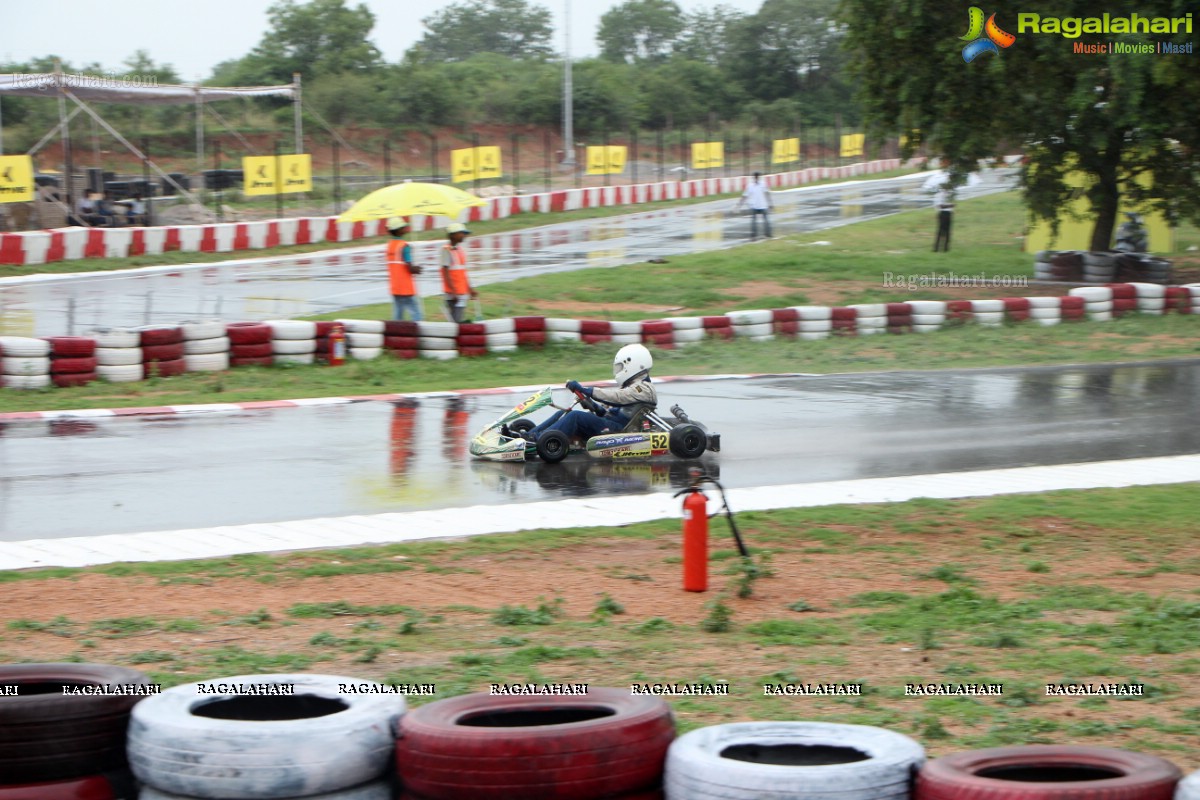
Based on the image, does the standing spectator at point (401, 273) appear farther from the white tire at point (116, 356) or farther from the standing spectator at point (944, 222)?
the standing spectator at point (944, 222)

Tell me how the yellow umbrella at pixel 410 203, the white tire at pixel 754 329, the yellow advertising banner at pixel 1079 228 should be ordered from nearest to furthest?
the yellow umbrella at pixel 410 203 < the white tire at pixel 754 329 < the yellow advertising banner at pixel 1079 228

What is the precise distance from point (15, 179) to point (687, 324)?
52.8 feet

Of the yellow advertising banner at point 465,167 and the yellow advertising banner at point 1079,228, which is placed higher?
the yellow advertising banner at point 465,167

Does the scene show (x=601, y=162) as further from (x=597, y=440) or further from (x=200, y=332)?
(x=597, y=440)

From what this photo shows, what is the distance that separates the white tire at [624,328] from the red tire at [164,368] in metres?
5.93

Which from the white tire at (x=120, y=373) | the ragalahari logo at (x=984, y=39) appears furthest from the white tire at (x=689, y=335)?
the ragalahari logo at (x=984, y=39)

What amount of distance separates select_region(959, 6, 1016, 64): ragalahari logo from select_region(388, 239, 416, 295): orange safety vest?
12326mm

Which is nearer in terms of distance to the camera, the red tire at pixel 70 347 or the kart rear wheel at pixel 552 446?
the kart rear wheel at pixel 552 446

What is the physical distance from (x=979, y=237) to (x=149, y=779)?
110 feet

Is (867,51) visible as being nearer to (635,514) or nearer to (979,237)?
(979,237)

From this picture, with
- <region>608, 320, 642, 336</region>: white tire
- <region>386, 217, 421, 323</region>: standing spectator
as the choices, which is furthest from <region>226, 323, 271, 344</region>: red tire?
<region>608, 320, 642, 336</region>: white tire

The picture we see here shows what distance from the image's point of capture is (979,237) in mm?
35438

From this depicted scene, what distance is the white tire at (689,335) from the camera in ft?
65.1

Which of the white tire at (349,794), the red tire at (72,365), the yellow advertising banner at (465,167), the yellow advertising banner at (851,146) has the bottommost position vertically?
the white tire at (349,794)
